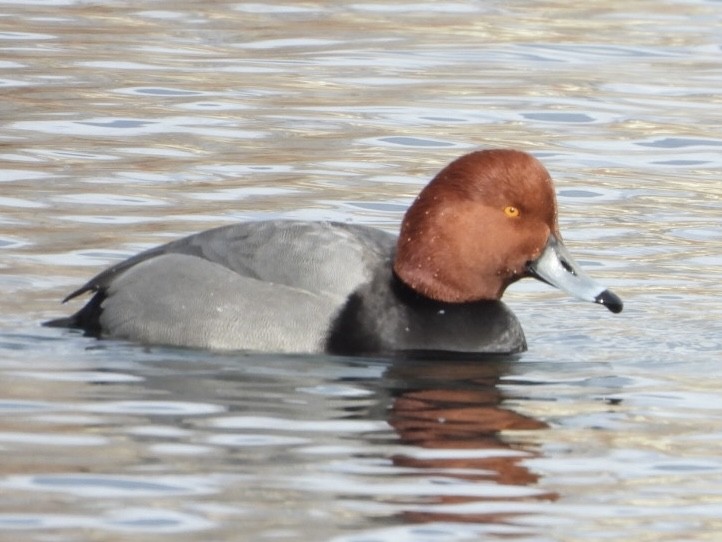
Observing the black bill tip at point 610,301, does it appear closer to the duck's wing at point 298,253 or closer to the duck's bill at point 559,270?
the duck's bill at point 559,270

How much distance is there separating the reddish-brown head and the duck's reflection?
36 centimetres

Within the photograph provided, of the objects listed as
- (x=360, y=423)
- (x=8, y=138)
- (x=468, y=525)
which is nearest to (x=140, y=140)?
(x=8, y=138)

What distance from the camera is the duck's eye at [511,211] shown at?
24.5 ft

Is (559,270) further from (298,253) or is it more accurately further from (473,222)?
(298,253)

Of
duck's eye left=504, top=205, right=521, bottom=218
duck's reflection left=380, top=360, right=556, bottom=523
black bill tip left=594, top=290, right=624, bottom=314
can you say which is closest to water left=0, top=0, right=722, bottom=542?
duck's reflection left=380, top=360, right=556, bottom=523

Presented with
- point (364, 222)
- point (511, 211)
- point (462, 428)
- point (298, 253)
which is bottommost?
point (364, 222)

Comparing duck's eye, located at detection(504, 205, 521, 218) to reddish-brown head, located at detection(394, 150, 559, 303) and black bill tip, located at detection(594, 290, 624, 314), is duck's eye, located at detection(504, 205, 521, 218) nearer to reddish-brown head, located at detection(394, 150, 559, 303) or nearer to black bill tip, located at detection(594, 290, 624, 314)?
reddish-brown head, located at detection(394, 150, 559, 303)

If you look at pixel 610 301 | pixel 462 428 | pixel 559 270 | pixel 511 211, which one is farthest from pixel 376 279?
pixel 462 428

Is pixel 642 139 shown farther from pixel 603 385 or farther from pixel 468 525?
pixel 468 525

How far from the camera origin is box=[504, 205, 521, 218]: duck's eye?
7.48 meters

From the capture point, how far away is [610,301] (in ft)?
24.4

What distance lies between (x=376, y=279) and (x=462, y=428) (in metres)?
1.13

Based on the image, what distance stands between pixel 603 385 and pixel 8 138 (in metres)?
5.42

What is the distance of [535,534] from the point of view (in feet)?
17.4
